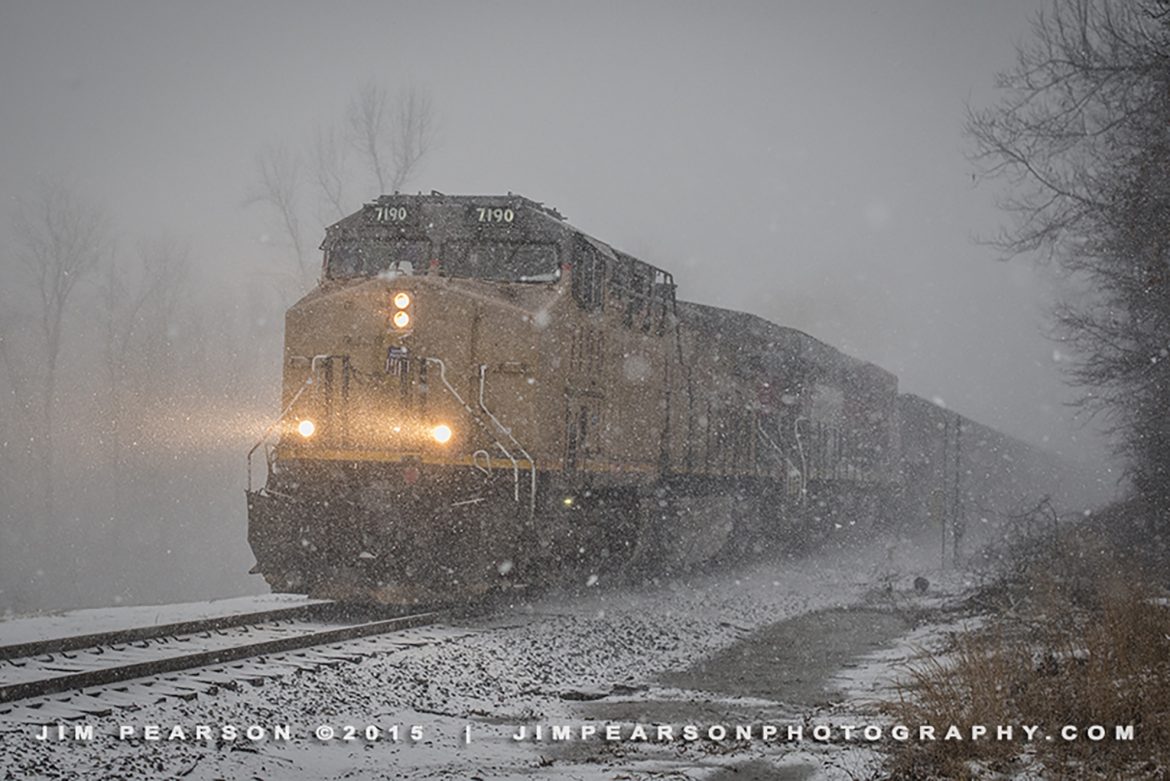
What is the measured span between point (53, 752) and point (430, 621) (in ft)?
16.8

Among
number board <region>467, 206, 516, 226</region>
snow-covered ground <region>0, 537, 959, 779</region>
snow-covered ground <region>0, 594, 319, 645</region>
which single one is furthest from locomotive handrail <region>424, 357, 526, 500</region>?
snow-covered ground <region>0, 594, 319, 645</region>

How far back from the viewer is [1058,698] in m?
5.73

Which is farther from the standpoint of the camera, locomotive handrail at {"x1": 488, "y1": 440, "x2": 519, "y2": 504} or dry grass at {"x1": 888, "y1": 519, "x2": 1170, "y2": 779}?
locomotive handrail at {"x1": 488, "y1": 440, "x2": 519, "y2": 504}

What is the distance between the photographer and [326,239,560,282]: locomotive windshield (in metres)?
11.3

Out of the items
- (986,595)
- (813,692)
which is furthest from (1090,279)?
(813,692)

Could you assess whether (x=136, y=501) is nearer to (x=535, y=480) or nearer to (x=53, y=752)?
(x=535, y=480)

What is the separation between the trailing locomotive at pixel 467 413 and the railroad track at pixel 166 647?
690 mm

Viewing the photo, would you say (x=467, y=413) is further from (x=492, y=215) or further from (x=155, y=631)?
(x=155, y=631)

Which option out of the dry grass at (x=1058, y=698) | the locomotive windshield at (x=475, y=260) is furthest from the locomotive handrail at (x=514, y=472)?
the dry grass at (x=1058, y=698)

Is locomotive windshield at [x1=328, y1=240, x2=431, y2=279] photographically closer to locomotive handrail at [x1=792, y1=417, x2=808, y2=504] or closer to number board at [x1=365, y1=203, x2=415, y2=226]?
number board at [x1=365, y1=203, x2=415, y2=226]

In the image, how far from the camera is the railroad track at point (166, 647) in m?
6.45

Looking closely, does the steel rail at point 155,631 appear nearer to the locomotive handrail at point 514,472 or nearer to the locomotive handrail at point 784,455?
the locomotive handrail at point 514,472

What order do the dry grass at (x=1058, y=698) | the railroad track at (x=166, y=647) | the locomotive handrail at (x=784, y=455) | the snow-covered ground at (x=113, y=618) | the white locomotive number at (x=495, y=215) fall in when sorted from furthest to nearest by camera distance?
the locomotive handrail at (x=784, y=455)
the white locomotive number at (x=495, y=215)
the snow-covered ground at (x=113, y=618)
the railroad track at (x=166, y=647)
the dry grass at (x=1058, y=698)

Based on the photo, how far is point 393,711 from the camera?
6.29 m
